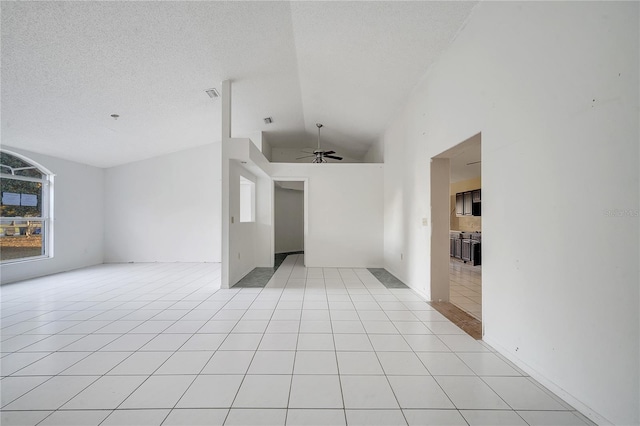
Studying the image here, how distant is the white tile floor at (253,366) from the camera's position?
5.23 ft

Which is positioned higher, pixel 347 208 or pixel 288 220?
pixel 347 208

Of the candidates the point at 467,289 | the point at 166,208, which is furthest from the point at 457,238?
the point at 166,208

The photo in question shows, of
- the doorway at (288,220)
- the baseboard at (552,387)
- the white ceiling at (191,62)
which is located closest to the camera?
the baseboard at (552,387)

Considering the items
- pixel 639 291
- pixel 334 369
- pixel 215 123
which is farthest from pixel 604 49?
pixel 215 123

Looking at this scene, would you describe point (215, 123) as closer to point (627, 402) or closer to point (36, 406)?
point (36, 406)

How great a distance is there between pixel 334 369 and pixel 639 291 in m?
1.83

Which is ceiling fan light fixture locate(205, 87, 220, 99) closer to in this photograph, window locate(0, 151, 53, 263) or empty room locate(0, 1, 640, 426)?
empty room locate(0, 1, 640, 426)

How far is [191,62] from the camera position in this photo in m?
3.67

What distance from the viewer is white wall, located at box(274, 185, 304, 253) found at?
9328 millimetres

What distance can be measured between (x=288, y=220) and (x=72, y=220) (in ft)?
19.0

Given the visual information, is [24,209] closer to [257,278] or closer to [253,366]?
[257,278]

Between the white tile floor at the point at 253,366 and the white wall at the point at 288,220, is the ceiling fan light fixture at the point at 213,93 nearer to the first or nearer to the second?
the white tile floor at the point at 253,366

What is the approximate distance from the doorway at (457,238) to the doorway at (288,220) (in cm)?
492

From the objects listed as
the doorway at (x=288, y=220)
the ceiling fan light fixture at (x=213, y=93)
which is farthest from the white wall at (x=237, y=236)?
the doorway at (x=288, y=220)
